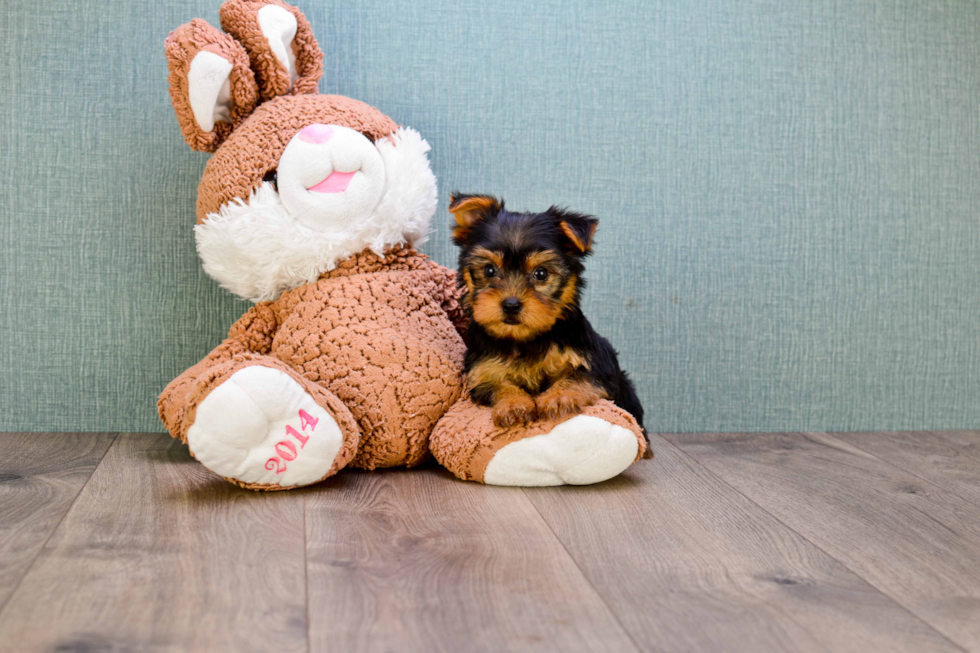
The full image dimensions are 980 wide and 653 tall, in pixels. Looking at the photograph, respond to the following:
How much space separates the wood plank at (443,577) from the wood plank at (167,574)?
51 mm

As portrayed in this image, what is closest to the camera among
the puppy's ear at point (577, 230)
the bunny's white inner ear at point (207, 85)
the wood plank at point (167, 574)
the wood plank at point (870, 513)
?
the wood plank at point (167, 574)

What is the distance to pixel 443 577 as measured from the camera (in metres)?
1.22

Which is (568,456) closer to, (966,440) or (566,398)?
(566,398)

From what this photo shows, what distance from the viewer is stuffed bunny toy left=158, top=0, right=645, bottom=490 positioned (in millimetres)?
1648

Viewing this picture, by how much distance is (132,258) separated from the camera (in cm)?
211

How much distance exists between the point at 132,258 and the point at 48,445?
0.50 meters

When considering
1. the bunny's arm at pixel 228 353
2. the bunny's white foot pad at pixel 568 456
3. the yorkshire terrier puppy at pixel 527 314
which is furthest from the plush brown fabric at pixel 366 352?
the bunny's white foot pad at pixel 568 456

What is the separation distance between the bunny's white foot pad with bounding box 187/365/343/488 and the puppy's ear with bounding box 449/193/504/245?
0.47 metres

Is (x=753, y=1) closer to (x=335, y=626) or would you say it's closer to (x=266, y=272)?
(x=266, y=272)

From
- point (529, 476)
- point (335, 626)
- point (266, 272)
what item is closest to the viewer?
point (335, 626)

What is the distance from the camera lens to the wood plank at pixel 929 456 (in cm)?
186

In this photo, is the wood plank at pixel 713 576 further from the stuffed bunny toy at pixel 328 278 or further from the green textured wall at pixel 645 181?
the green textured wall at pixel 645 181

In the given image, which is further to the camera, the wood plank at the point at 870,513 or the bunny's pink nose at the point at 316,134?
the bunny's pink nose at the point at 316,134

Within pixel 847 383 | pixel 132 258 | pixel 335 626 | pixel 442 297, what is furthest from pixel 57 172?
pixel 847 383
